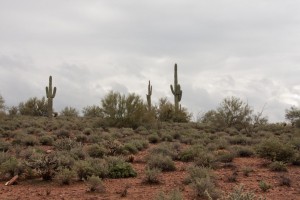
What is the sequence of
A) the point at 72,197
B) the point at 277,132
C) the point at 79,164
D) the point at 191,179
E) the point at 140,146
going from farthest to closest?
the point at 277,132 → the point at 140,146 → the point at 79,164 → the point at 191,179 → the point at 72,197

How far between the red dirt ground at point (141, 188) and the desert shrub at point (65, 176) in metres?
0.17

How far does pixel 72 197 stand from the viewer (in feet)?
33.4

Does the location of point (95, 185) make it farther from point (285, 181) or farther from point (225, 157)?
point (225, 157)

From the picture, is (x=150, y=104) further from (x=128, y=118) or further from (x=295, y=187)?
(x=295, y=187)

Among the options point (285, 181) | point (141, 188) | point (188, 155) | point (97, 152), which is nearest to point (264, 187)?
point (285, 181)

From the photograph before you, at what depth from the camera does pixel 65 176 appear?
11.5 m

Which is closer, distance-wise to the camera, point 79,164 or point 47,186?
point 47,186

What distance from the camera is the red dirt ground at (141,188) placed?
10281 millimetres

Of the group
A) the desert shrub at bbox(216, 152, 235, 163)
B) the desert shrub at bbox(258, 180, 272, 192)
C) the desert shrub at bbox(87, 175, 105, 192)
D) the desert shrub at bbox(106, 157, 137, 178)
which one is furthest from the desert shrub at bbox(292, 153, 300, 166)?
the desert shrub at bbox(87, 175, 105, 192)

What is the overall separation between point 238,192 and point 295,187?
546 cm

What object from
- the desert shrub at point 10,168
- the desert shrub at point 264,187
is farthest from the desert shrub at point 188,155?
the desert shrub at point 10,168

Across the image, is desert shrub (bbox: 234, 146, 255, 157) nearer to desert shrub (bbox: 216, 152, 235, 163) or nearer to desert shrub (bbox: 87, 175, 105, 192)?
desert shrub (bbox: 216, 152, 235, 163)

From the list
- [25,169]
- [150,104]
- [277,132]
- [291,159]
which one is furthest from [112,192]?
[150,104]

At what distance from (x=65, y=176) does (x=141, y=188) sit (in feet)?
7.32
